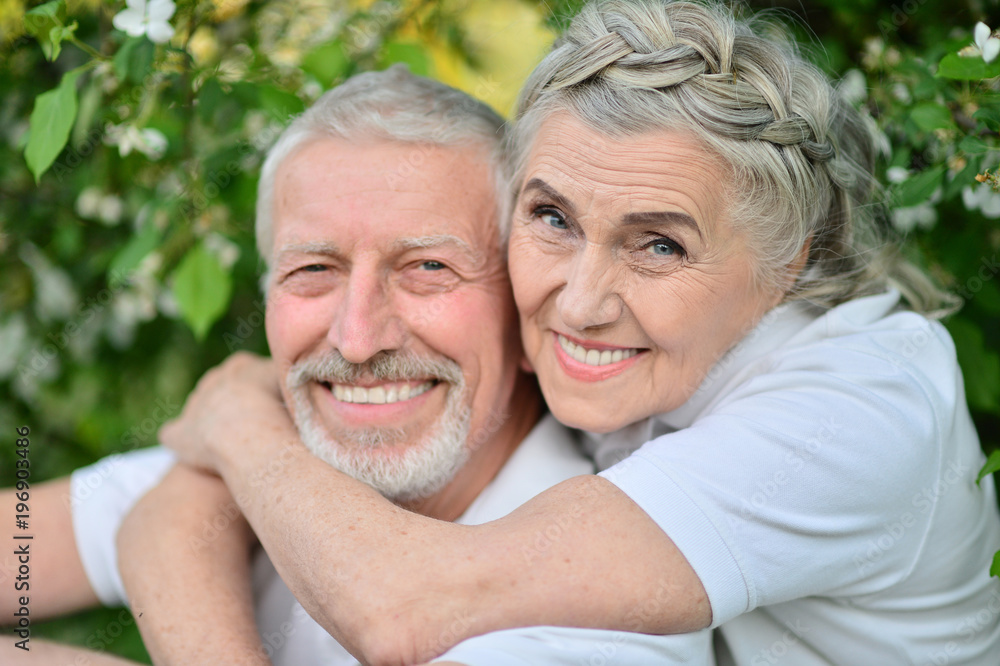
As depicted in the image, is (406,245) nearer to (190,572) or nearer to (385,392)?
(385,392)

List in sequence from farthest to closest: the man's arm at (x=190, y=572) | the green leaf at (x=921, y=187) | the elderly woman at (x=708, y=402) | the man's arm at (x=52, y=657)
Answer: the man's arm at (x=52, y=657), the green leaf at (x=921, y=187), the man's arm at (x=190, y=572), the elderly woman at (x=708, y=402)

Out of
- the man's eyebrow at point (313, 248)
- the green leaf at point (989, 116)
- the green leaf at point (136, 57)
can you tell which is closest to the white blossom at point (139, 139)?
the green leaf at point (136, 57)

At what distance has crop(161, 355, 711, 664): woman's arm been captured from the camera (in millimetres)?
1631

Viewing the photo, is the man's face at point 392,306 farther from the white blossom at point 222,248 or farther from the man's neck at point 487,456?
the white blossom at point 222,248

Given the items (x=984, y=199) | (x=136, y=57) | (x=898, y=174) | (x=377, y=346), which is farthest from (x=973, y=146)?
(x=136, y=57)

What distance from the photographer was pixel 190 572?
7.48ft

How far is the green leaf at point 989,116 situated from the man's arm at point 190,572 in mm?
2285

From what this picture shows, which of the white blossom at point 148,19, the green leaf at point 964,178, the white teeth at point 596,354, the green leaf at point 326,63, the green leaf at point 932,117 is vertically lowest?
the white teeth at point 596,354

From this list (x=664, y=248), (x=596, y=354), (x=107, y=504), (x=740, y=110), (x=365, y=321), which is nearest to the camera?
(x=740, y=110)

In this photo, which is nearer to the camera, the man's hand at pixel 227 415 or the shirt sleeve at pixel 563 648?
the shirt sleeve at pixel 563 648

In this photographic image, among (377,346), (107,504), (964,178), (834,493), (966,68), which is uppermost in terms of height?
(966,68)

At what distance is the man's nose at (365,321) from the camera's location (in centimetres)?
221

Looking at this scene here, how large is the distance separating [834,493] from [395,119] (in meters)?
1.55

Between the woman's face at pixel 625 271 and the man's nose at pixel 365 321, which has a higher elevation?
the woman's face at pixel 625 271
